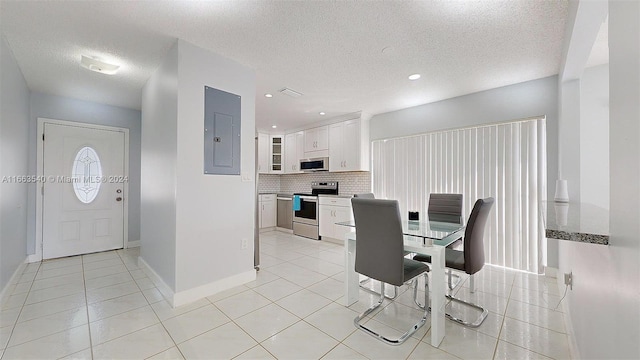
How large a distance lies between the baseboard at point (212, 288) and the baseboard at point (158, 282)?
0.28 ft

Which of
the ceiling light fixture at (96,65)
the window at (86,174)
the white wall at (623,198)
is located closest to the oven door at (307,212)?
the window at (86,174)

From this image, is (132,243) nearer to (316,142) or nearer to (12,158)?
(12,158)

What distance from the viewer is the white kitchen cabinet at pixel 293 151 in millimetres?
6014

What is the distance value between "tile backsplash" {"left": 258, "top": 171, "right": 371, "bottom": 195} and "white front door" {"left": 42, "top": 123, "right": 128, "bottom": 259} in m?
2.98

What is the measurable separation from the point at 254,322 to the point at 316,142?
4101 millimetres

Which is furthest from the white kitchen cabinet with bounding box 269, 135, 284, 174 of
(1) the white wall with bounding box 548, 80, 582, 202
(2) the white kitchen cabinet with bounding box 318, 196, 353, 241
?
(1) the white wall with bounding box 548, 80, 582, 202

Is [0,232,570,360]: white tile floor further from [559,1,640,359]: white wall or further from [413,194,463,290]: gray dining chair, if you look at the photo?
[559,1,640,359]: white wall

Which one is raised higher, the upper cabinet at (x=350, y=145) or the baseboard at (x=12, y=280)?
the upper cabinet at (x=350, y=145)

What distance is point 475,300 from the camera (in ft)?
8.10

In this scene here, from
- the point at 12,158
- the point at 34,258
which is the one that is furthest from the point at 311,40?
the point at 34,258

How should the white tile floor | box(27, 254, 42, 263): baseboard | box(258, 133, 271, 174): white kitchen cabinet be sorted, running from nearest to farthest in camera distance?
the white tile floor → box(27, 254, 42, 263): baseboard → box(258, 133, 271, 174): white kitchen cabinet

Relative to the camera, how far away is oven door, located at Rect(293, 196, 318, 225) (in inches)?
208

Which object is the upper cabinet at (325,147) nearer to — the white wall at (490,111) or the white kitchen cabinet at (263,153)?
the white kitchen cabinet at (263,153)

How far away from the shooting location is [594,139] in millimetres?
2580
